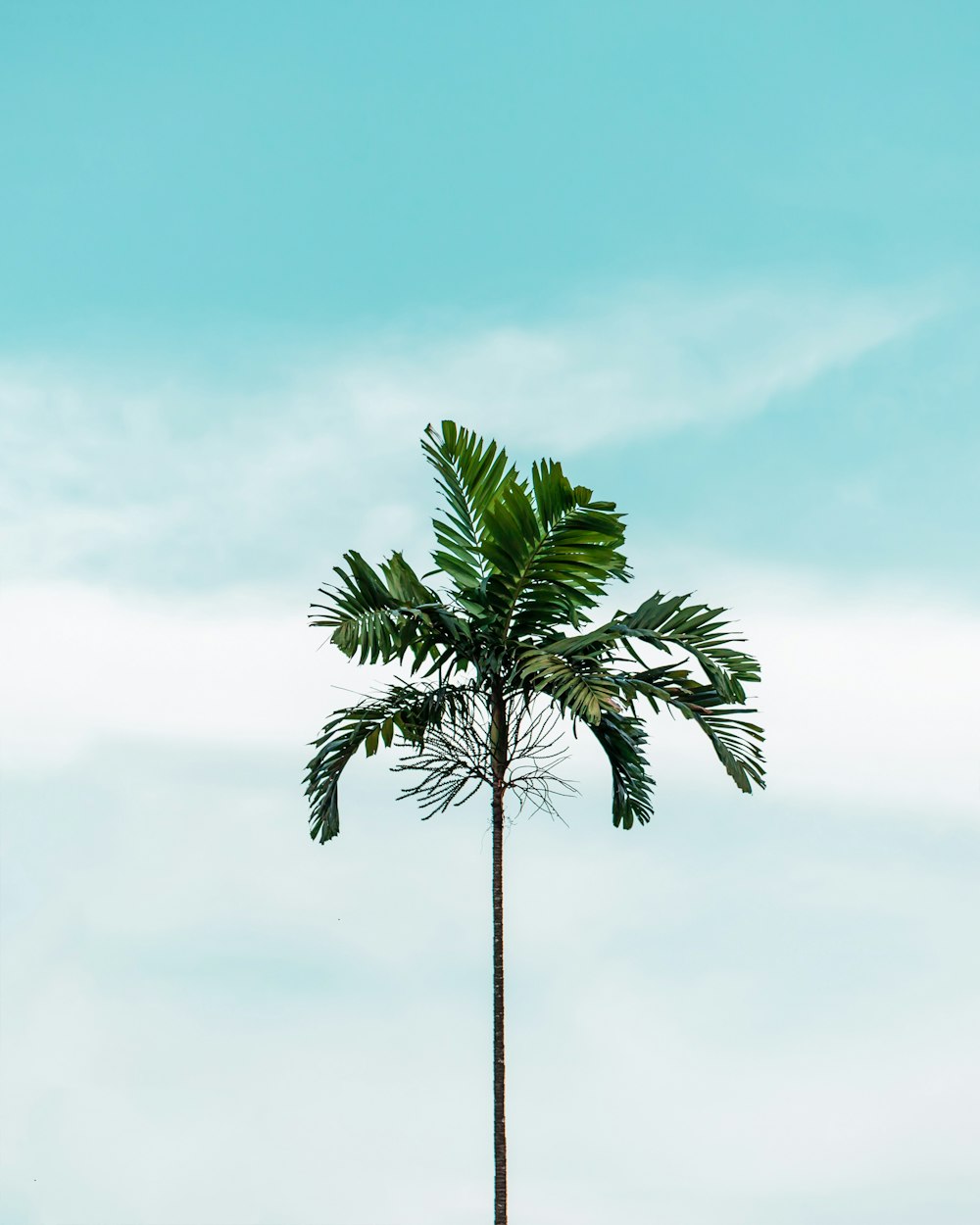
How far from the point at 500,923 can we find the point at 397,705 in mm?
1554

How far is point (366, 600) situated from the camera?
9227 millimetres

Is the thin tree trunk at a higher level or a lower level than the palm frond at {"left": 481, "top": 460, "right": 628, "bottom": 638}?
lower

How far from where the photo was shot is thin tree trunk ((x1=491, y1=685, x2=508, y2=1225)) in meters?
9.07

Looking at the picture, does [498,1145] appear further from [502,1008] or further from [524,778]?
[524,778]

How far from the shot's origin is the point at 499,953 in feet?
30.5

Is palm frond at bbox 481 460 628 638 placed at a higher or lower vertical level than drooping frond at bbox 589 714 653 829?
higher

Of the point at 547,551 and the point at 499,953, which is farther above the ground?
the point at 547,551

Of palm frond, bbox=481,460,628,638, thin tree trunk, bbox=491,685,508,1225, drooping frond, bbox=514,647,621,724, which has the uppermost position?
palm frond, bbox=481,460,628,638

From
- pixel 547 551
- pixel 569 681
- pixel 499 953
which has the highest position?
pixel 547 551

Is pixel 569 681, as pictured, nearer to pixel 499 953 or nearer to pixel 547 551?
pixel 547 551

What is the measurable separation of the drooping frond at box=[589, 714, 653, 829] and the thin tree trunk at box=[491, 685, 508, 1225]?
800 mm

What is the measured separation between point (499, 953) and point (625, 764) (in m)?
1.63

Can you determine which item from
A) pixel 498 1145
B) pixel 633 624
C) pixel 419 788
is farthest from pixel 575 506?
pixel 498 1145

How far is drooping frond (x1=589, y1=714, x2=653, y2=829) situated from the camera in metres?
9.94
